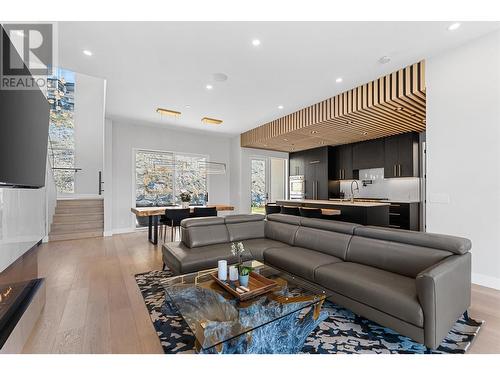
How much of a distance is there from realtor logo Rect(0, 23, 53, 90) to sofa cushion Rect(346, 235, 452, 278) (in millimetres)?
3115

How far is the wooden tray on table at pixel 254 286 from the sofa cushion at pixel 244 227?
129cm

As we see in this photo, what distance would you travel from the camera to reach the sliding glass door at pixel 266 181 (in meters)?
8.26

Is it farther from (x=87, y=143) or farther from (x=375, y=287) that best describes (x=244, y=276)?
(x=87, y=143)

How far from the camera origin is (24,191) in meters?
2.36

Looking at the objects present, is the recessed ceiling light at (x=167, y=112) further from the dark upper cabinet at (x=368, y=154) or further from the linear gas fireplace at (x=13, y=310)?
the dark upper cabinet at (x=368, y=154)

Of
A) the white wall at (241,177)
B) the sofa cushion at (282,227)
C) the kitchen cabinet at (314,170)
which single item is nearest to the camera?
the sofa cushion at (282,227)

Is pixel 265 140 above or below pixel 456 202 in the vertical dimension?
above

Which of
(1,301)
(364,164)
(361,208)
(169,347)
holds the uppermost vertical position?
(364,164)

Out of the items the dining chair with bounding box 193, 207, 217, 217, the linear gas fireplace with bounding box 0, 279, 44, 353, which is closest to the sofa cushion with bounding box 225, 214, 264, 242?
the dining chair with bounding box 193, 207, 217, 217

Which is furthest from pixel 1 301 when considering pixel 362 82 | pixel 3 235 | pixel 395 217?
pixel 395 217

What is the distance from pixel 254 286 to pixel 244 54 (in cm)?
277

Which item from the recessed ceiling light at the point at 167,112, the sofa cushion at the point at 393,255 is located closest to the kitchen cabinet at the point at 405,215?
the sofa cushion at the point at 393,255

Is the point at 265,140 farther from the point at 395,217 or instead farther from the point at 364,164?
the point at 395,217
